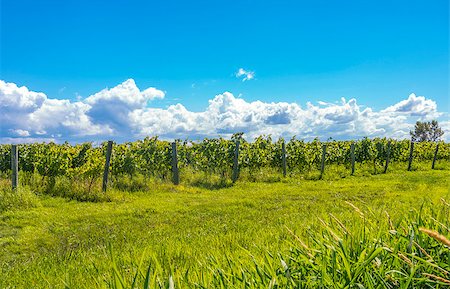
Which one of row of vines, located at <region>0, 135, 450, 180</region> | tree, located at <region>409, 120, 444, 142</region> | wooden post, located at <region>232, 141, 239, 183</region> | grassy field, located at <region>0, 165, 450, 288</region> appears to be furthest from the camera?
tree, located at <region>409, 120, 444, 142</region>

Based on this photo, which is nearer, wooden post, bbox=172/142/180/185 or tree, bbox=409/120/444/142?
wooden post, bbox=172/142/180/185

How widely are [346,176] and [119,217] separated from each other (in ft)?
55.0

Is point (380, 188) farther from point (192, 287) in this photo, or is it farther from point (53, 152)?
point (192, 287)

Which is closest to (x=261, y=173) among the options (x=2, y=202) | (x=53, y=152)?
(x=53, y=152)

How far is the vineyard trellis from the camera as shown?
1610cm

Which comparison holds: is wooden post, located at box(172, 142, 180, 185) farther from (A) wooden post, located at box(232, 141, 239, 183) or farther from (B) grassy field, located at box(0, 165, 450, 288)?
(A) wooden post, located at box(232, 141, 239, 183)

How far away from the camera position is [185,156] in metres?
21.6

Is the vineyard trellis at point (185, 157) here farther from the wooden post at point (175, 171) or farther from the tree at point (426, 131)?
the tree at point (426, 131)

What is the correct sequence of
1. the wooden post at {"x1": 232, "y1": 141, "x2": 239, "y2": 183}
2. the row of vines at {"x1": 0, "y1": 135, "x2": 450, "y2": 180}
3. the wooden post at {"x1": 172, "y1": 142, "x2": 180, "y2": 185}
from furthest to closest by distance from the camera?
1. the wooden post at {"x1": 232, "y1": 141, "x2": 239, "y2": 183}
2. the wooden post at {"x1": 172, "y1": 142, "x2": 180, "y2": 185}
3. the row of vines at {"x1": 0, "y1": 135, "x2": 450, "y2": 180}

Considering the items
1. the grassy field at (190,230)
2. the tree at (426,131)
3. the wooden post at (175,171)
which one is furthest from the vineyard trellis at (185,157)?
the tree at (426,131)

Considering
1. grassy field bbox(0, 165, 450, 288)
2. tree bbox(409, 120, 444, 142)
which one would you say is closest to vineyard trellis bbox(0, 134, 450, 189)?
grassy field bbox(0, 165, 450, 288)

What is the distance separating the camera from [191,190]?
16938mm

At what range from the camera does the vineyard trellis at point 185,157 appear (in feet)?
52.8

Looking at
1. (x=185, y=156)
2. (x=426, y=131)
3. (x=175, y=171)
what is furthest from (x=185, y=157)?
(x=426, y=131)
